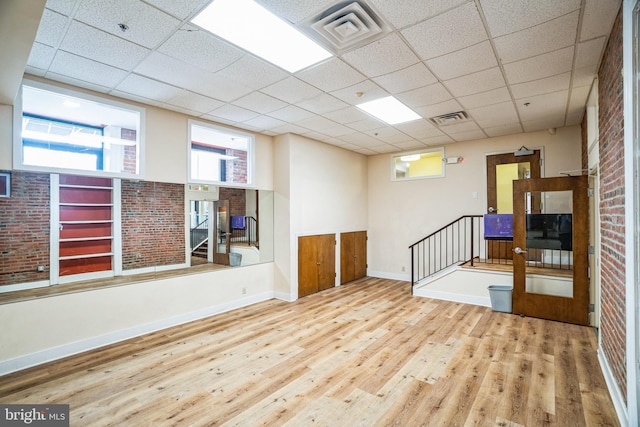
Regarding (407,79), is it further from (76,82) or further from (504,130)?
(76,82)

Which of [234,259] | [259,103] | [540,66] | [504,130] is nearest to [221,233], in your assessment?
[234,259]

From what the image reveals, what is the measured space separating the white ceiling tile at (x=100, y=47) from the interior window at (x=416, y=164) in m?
5.79

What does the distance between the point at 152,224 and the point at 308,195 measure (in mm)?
2863

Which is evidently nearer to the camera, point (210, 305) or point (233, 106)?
point (233, 106)

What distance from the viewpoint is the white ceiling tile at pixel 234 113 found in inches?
173

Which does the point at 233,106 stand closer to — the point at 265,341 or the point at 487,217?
the point at 265,341

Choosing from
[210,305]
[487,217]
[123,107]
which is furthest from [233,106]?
[487,217]

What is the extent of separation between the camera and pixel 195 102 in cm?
416

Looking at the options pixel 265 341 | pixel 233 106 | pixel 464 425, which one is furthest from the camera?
pixel 233 106

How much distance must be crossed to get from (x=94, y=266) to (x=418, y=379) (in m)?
4.08

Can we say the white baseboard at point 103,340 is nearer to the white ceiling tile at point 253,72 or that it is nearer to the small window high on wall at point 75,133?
the small window high on wall at point 75,133

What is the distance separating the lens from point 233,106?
4.33 meters

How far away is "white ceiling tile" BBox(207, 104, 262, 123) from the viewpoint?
4.41m

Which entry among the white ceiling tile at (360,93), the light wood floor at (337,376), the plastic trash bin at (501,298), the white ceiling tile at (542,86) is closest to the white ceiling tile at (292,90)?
the white ceiling tile at (360,93)
